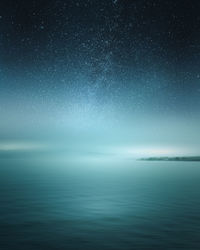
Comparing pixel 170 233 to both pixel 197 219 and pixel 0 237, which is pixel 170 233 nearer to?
pixel 197 219

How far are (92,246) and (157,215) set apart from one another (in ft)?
39.1

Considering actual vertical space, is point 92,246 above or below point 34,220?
below

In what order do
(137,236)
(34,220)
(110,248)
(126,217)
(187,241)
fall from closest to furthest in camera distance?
(110,248) → (187,241) → (137,236) → (34,220) → (126,217)

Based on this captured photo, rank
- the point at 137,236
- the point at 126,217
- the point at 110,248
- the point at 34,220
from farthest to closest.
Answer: the point at 126,217 → the point at 34,220 → the point at 137,236 → the point at 110,248

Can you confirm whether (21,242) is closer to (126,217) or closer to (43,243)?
(43,243)

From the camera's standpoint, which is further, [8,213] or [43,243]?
[8,213]

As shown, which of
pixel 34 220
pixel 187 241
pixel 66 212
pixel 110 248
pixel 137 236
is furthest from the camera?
pixel 66 212

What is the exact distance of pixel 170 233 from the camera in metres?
19.8

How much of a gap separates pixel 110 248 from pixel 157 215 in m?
11.8

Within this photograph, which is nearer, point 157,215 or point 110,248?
point 110,248

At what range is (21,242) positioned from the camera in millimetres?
17344

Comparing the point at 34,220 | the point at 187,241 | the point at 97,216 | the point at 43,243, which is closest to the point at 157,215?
the point at 97,216

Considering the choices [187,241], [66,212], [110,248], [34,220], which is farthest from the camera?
[66,212]

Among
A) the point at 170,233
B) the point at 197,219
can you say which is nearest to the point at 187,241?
the point at 170,233
